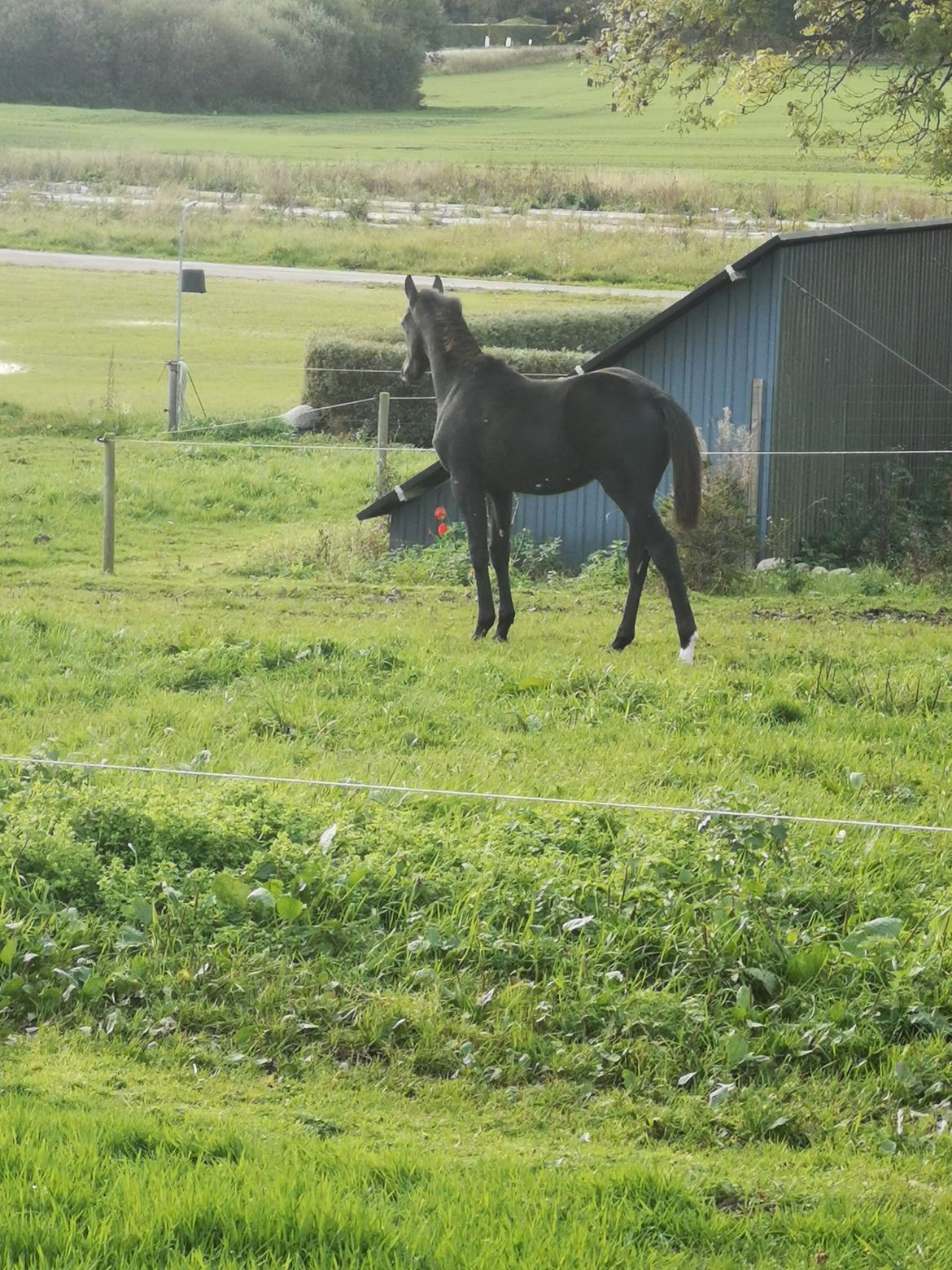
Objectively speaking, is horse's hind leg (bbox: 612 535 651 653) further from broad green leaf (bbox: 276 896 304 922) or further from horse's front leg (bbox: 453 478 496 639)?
broad green leaf (bbox: 276 896 304 922)

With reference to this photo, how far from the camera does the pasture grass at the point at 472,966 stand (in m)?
4.06

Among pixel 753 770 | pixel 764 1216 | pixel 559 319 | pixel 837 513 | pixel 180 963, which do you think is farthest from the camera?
pixel 559 319

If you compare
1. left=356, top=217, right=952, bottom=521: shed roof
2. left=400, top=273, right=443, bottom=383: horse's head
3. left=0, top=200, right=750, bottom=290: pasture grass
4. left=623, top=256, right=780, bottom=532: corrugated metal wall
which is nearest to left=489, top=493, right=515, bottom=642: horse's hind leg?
left=400, top=273, right=443, bottom=383: horse's head

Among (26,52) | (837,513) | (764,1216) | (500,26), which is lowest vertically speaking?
(764,1216)

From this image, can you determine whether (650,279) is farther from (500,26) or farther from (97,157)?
(500,26)

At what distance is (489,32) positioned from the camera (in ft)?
313

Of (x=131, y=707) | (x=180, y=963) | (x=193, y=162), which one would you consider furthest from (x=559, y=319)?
(x=193, y=162)

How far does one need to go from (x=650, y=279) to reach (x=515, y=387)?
28334 mm

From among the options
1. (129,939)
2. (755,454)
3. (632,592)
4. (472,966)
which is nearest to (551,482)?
(632,592)

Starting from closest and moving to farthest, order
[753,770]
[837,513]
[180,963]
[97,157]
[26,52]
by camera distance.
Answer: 1. [180,963]
2. [753,770]
3. [837,513]
4. [97,157]
5. [26,52]

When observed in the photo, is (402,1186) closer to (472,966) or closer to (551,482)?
(472,966)

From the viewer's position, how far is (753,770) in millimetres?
7508

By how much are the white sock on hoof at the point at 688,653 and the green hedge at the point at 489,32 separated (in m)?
90.3

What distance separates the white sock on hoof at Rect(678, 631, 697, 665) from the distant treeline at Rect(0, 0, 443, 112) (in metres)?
74.2
